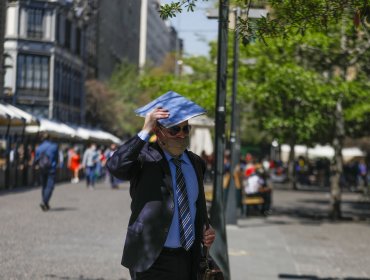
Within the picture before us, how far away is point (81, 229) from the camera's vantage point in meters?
15.9

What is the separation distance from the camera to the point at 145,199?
513cm

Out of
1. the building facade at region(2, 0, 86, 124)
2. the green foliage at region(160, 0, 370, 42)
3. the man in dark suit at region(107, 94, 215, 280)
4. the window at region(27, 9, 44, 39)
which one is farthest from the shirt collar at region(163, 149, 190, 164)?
the window at region(27, 9, 44, 39)

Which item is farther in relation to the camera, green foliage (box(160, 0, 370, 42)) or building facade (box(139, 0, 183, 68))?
building facade (box(139, 0, 183, 68))

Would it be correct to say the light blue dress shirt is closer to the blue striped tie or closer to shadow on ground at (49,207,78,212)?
the blue striped tie

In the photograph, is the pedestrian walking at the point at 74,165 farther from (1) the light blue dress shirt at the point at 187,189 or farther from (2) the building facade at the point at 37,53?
(1) the light blue dress shirt at the point at 187,189

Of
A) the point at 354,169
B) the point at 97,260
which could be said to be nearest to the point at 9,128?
the point at 97,260

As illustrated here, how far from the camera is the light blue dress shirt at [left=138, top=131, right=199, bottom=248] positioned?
5113mm

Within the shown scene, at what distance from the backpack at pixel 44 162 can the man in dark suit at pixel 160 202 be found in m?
14.6

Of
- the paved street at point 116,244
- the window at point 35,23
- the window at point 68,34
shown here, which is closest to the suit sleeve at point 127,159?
the paved street at point 116,244

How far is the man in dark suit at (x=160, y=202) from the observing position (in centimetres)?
506

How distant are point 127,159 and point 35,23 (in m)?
56.7

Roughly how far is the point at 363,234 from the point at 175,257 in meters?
14.9

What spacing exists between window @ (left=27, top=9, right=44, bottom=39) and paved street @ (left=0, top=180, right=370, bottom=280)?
36.9 m

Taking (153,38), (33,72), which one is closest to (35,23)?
(33,72)
